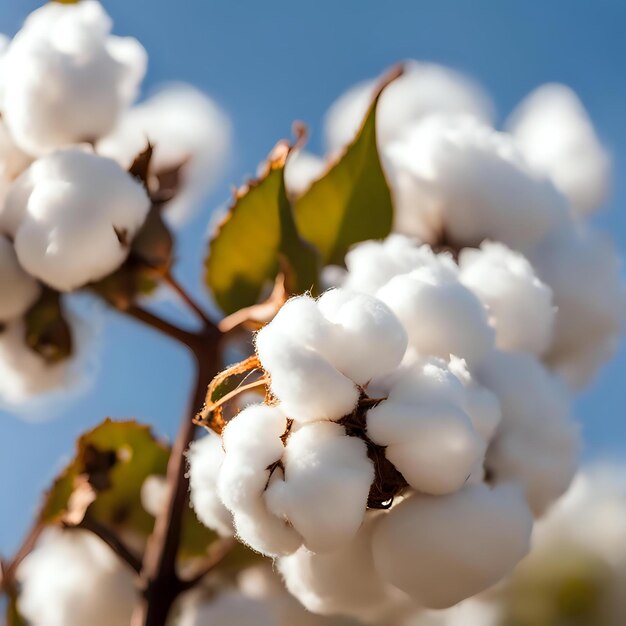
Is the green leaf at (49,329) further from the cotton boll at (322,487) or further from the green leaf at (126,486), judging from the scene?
the cotton boll at (322,487)

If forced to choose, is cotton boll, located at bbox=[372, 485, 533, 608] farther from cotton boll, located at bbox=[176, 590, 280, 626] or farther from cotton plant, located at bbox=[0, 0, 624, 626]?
cotton boll, located at bbox=[176, 590, 280, 626]

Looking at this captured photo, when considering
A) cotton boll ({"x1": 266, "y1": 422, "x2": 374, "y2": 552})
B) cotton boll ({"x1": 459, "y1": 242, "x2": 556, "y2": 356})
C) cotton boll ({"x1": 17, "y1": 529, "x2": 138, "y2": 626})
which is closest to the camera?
cotton boll ({"x1": 266, "y1": 422, "x2": 374, "y2": 552})

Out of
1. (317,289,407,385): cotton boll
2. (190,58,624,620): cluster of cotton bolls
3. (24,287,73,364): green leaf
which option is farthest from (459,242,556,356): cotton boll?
(24,287,73,364): green leaf

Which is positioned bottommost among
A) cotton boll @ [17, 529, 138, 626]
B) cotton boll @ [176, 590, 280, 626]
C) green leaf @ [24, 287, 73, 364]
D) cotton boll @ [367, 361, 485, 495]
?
cotton boll @ [17, 529, 138, 626]

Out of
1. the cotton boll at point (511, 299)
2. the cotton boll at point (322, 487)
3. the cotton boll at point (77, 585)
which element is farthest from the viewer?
the cotton boll at point (77, 585)

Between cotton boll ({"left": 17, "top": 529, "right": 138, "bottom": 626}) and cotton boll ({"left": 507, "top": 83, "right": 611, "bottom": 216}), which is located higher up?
cotton boll ({"left": 507, "top": 83, "right": 611, "bottom": 216})

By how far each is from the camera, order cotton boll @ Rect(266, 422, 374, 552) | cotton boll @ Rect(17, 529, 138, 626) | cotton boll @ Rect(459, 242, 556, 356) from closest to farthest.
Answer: cotton boll @ Rect(266, 422, 374, 552)
cotton boll @ Rect(459, 242, 556, 356)
cotton boll @ Rect(17, 529, 138, 626)

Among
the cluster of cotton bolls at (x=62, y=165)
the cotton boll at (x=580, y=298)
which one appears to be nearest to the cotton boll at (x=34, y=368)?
the cluster of cotton bolls at (x=62, y=165)
